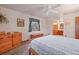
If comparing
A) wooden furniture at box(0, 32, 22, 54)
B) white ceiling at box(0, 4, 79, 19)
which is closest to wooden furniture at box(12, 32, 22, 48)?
wooden furniture at box(0, 32, 22, 54)

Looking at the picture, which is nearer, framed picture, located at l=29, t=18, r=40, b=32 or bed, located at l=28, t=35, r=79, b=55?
bed, located at l=28, t=35, r=79, b=55

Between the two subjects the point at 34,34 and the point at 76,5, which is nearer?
the point at 76,5

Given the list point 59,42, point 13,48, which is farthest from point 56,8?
point 13,48

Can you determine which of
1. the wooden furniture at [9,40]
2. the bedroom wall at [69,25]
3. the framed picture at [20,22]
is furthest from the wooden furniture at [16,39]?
the bedroom wall at [69,25]

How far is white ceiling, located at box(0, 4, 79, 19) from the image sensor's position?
1916 mm

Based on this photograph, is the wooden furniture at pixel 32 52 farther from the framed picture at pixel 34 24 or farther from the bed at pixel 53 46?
the framed picture at pixel 34 24

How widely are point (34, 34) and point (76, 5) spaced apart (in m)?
0.96

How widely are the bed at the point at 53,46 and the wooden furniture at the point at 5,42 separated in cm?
40

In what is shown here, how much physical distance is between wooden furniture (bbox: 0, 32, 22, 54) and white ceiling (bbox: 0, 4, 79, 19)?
0.48 m

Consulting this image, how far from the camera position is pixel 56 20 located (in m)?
2.01

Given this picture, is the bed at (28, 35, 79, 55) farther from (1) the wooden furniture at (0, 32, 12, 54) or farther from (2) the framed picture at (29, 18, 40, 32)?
(1) the wooden furniture at (0, 32, 12, 54)

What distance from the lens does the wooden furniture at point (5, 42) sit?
1915 millimetres

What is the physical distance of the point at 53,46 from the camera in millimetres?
1876
